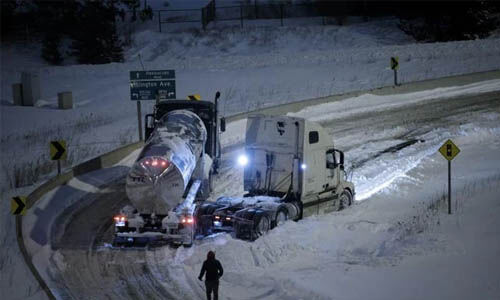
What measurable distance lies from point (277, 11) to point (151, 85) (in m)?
37.1

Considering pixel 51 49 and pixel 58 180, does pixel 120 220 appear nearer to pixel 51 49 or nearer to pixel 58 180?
pixel 58 180

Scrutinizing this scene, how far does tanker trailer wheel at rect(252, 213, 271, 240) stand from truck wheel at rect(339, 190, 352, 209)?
A: 3.65 metres

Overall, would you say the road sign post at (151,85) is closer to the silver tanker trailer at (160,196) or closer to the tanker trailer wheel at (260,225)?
the silver tanker trailer at (160,196)

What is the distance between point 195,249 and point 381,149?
1221cm

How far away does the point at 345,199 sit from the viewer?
22234mm

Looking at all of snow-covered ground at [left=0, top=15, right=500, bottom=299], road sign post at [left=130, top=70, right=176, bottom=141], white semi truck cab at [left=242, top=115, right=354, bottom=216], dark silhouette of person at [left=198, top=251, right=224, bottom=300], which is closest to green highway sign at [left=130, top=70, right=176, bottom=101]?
road sign post at [left=130, top=70, right=176, bottom=141]

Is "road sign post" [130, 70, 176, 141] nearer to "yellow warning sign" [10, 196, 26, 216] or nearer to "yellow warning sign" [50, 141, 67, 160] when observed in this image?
"yellow warning sign" [50, 141, 67, 160]

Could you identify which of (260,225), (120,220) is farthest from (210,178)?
(120,220)

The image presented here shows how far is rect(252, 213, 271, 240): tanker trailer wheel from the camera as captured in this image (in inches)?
735

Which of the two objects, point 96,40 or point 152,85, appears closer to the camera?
point 152,85

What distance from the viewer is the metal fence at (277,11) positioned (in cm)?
6209

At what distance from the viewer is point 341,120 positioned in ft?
108

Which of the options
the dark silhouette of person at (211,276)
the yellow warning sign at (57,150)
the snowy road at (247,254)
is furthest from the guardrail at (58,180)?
the dark silhouette of person at (211,276)

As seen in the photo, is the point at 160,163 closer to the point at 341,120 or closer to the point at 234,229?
the point at 234,229
